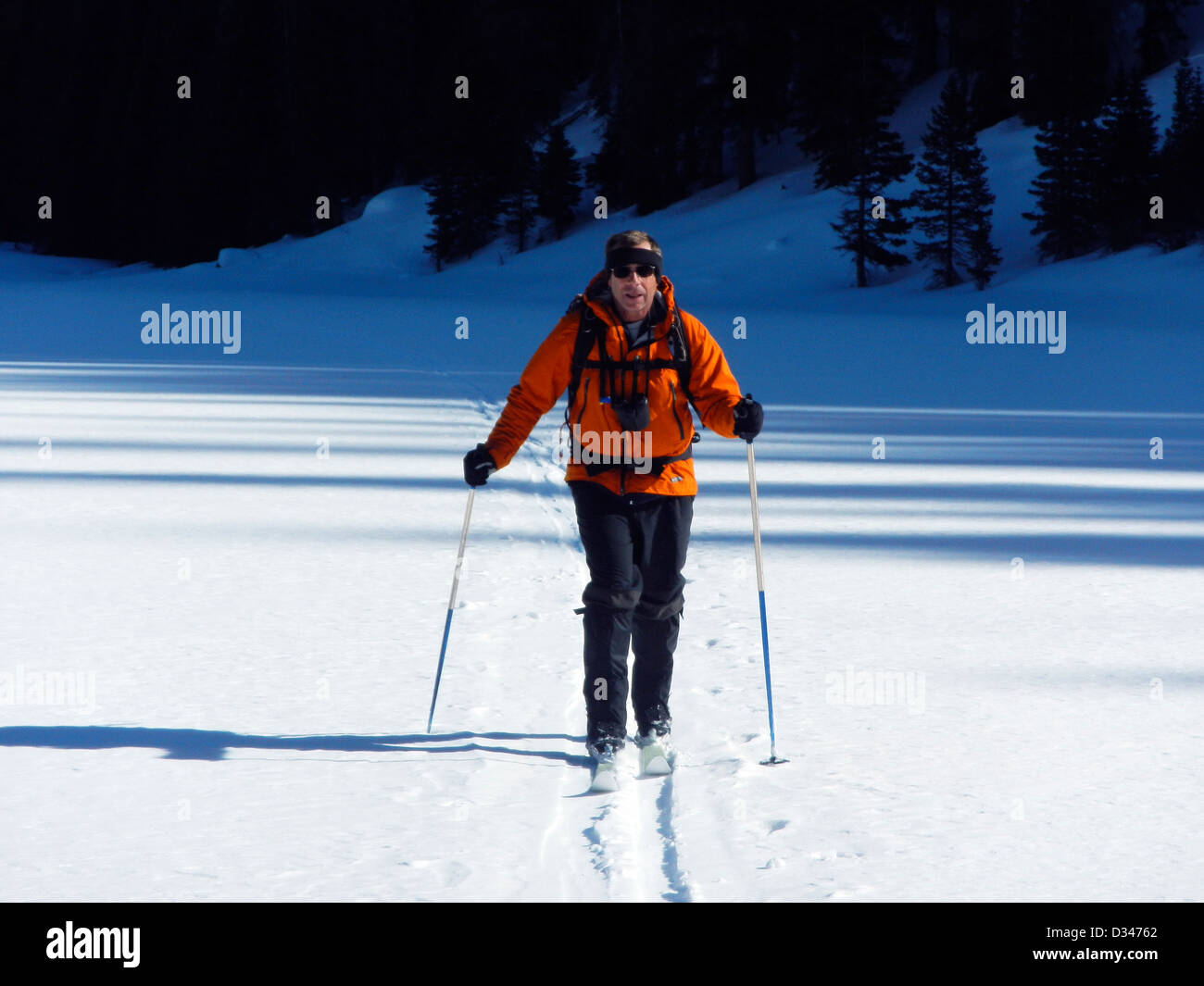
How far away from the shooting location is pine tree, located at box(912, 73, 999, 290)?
1369 inches

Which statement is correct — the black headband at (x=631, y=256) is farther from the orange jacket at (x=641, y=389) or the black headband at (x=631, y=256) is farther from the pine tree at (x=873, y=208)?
the pine tree at (x=873, y=208)

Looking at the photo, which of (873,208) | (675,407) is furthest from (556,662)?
(873,208)

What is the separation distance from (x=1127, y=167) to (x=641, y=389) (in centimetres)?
3301

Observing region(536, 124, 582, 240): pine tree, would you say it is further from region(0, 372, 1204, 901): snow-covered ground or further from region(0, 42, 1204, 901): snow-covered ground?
region(0, 372, 1204, 901): snow-covered ground

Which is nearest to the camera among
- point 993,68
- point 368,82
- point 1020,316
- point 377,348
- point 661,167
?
point 377,348

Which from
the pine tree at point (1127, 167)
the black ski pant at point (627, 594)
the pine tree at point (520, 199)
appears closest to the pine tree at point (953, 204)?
the pine tree at point (1127, 167)

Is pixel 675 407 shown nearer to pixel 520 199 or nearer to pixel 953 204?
pixel 953 204

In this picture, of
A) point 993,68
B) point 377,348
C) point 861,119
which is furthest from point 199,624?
point 993,68

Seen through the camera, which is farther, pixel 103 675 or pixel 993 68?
pixel 993 68

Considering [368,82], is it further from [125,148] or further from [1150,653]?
[1150,653]

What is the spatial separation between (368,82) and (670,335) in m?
73.3

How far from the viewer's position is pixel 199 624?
5.98 metres

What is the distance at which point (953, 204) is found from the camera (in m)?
36.8
